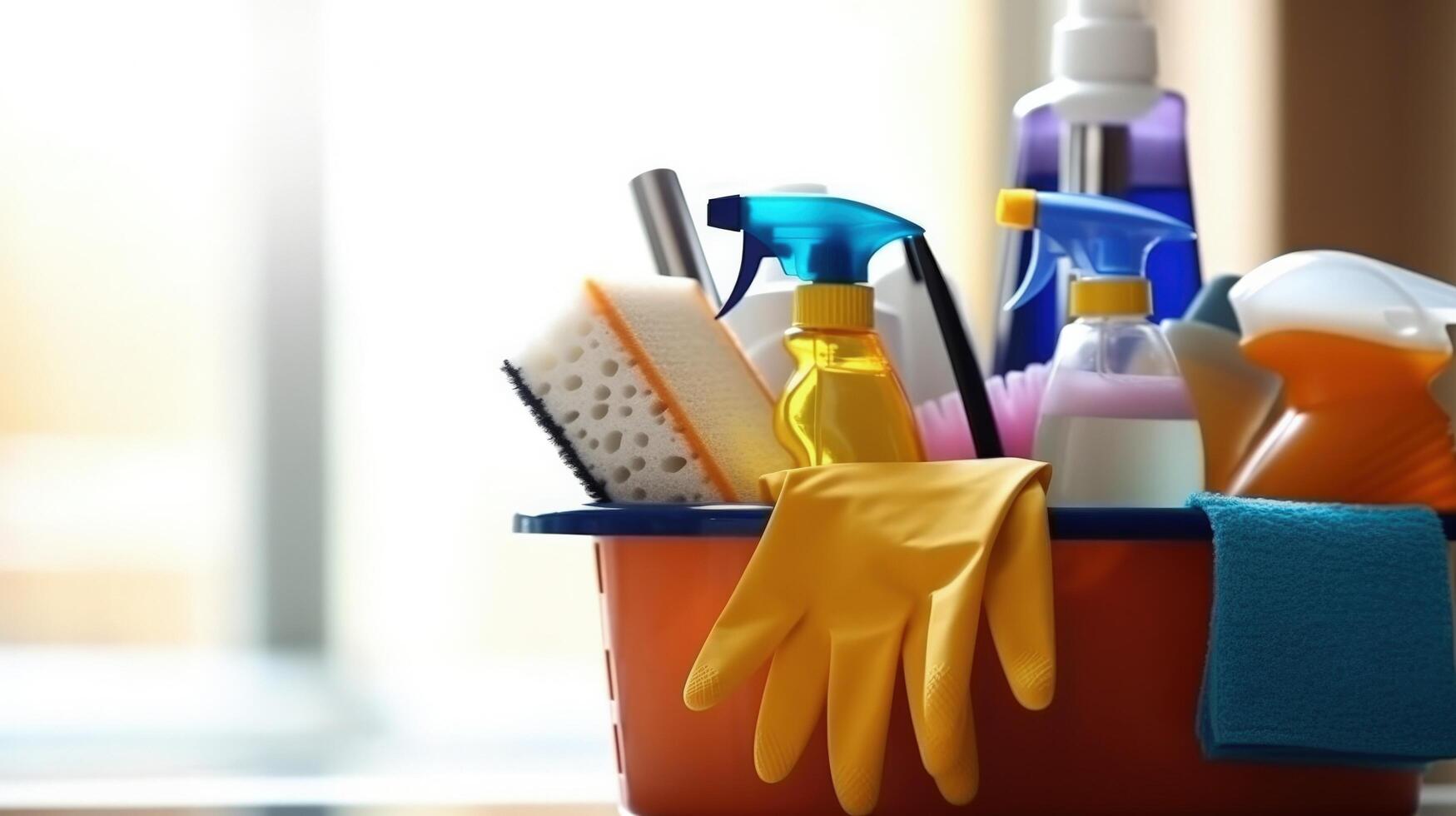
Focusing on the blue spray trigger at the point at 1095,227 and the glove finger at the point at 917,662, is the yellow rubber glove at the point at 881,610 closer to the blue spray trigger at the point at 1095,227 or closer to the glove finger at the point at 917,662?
the glove finger at the point at 917,662

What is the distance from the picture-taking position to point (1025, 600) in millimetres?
511

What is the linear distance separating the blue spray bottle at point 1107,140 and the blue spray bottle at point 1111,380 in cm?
12

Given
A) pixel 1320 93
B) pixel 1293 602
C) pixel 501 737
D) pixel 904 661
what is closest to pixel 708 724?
pixel 904 661

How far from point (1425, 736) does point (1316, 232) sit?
0.55 m

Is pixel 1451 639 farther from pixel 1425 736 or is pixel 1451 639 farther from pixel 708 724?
pixel 708 724

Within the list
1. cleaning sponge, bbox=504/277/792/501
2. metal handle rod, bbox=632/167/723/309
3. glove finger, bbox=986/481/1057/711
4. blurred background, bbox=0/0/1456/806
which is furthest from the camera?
blurred background, bbox=0/0/1456/806

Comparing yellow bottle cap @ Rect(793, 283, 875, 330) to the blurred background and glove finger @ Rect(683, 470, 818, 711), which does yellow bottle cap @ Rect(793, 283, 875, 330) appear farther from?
the blurred background

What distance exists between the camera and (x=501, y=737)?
1.09 meters

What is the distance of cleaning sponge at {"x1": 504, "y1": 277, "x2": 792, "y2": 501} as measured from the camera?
23.4 inches

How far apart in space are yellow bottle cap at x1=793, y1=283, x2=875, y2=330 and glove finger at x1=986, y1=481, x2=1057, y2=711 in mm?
106

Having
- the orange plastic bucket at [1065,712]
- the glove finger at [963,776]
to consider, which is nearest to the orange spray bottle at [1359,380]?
the orange plastic bucket at [1065,712]

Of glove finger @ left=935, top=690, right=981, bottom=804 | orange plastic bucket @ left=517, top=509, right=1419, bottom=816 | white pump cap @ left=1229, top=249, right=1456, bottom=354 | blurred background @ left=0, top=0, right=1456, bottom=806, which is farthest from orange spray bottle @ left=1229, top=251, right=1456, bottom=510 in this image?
blurred background @ left=0, top=0, right=1456, bottom=806

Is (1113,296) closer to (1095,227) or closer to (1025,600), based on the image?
(1095,227)

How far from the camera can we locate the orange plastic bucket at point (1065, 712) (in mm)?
558
